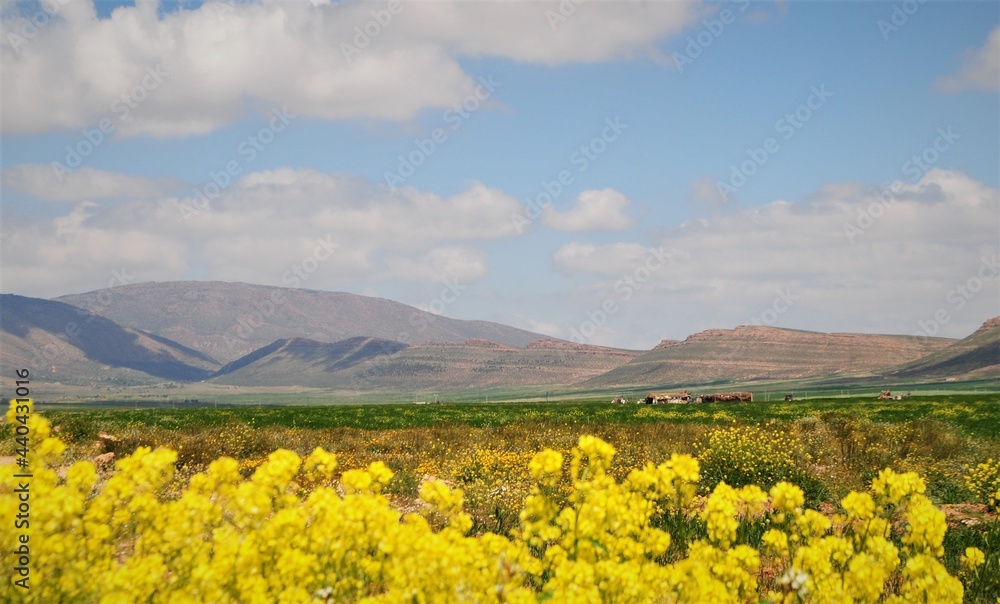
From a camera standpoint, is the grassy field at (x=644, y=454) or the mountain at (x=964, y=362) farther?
the mountain at (x=964, y=362)

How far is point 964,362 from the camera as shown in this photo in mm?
183250

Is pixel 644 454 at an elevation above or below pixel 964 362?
below

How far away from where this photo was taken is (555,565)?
16.0ft

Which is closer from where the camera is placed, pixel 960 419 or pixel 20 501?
pixel 20 501

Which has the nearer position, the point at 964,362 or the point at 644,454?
the point at 644,454

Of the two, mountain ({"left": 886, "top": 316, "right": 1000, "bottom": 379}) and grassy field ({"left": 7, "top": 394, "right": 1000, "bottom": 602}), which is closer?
grassy field ({"left": 7, "top": 394, "right": 1000, "bottom": 602})

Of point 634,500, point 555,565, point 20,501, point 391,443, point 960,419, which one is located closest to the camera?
point 20,501

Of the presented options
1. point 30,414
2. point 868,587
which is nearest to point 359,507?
point 30,414

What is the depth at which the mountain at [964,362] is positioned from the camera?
17312 centimetres

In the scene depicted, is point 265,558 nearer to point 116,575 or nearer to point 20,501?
point 116,575

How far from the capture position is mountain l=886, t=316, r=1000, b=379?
173125 millimetres

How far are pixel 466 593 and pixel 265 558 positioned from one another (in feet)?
4.21

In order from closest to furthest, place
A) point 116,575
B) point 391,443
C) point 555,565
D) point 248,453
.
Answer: point 116,575, point 555,565, point 248,453, point 391,443

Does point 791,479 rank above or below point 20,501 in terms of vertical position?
below
